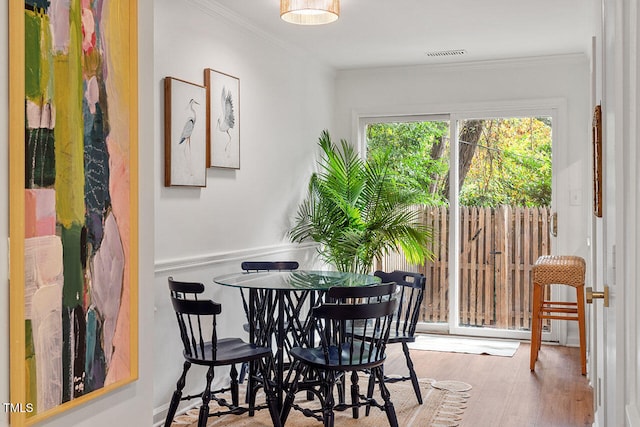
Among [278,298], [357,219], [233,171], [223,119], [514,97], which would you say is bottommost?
[278,298]

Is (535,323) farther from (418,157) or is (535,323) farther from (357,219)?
(418,157)

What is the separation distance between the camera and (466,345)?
5711 millimetres

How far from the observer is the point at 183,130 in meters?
3.97

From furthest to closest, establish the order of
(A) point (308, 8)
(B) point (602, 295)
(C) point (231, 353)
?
(A) point (308, 8), (C) point (231, 353), (B) point (602, 295)

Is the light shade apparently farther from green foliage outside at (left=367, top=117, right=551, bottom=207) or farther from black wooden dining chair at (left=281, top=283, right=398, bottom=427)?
green foliage outside at (left=367, top=117, right=551, bottom=207)

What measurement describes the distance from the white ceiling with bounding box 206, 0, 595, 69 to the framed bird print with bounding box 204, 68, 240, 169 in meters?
0.48

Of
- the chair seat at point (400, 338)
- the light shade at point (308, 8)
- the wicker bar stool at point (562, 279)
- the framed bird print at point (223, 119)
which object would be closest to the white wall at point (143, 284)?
the light shade at point (308, 8)

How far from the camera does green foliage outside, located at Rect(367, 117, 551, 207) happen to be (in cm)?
595

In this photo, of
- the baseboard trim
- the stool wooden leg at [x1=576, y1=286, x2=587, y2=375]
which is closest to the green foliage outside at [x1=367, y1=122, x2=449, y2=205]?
the stool wooden leg at [x1=576, y1=286, x2=587, y2=375]

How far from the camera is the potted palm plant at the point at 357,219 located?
5566 mm

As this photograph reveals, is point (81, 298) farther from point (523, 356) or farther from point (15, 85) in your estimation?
point (523, 356)

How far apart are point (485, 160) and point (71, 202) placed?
5022 mm

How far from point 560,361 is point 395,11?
2.97 metres

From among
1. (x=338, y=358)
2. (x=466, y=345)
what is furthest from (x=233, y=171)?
(x=466, y=345)
